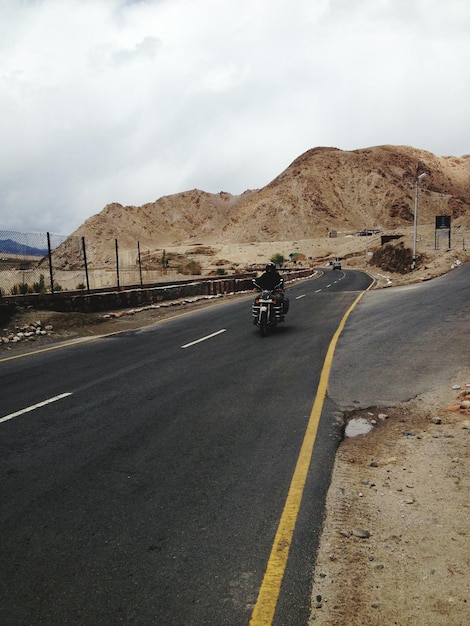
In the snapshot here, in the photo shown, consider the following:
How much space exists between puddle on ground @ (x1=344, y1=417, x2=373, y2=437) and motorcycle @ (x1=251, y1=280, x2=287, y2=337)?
684 centimetres

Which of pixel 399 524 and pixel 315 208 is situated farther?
pixel 315 208

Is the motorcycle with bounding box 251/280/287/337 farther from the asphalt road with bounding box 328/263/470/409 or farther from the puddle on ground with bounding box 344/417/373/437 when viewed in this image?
the puddle on ground with bounding box 344/417/373/437

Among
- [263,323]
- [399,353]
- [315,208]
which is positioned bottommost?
[399,353]

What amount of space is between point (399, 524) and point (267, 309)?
31.6 ft

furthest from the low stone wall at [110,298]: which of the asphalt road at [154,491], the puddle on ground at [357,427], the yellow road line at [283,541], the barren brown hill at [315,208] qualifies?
the barren brown hill at [315,208]

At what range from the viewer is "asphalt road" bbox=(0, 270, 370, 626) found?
307 centimetres

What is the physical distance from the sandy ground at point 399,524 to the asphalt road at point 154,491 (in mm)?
190

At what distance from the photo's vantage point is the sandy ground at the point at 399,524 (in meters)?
2.95

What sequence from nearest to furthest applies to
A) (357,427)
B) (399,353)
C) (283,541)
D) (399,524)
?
(283,541) < (399,524) < (357,427) < (399,353)

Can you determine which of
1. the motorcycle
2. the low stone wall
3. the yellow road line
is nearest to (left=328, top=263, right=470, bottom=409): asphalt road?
the yellow road line

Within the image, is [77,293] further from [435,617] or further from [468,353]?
[435,617]

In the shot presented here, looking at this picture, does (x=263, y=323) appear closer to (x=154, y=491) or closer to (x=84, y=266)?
(x=154, y=491)

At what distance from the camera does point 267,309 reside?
13312 mm

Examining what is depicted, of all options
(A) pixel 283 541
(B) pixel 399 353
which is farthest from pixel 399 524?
(B) pixel 399 353
